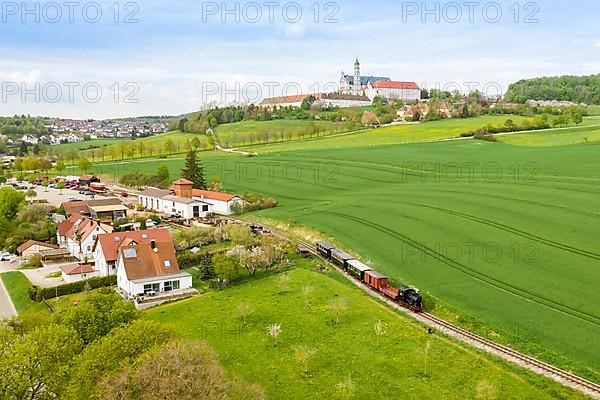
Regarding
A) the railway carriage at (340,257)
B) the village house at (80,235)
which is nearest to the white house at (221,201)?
the village house at (80,235)

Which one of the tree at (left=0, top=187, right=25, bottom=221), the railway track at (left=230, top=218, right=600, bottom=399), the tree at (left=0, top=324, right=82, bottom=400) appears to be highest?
the tree at (left=0, top=187, right=25, bottom=221)

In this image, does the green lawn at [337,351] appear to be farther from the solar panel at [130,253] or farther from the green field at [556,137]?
the green field at [556,137]

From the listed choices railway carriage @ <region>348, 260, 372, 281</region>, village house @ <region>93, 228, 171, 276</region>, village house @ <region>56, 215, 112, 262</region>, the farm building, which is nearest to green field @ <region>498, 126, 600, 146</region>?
the farm building

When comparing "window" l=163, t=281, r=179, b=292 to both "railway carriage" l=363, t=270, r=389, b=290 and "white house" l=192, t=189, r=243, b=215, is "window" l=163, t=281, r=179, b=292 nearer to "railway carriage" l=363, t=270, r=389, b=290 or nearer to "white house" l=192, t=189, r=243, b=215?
"railway carriage" l=363, t=270, r=389, b=290

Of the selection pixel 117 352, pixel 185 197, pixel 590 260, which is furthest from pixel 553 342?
pixel 185 197

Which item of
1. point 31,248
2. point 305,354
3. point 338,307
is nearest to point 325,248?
point 338,307

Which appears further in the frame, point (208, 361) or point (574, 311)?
point (574, 311)

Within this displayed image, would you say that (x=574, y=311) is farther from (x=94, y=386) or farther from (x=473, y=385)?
(x=94, y=386)
